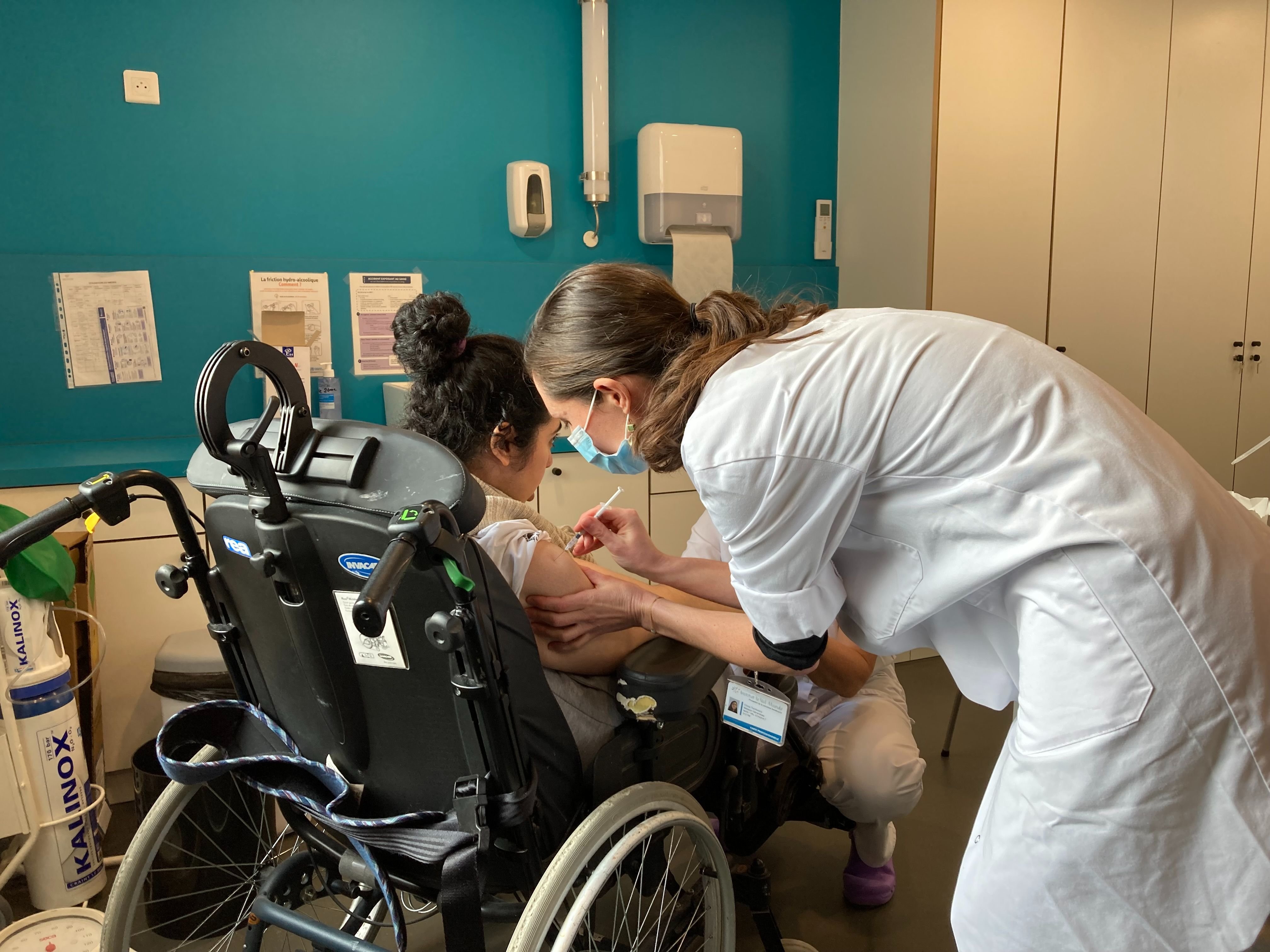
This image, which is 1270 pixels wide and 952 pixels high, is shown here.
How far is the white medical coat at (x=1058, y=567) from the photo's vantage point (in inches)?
36.0

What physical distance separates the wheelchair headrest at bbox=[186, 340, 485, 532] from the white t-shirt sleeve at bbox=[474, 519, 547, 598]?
1.27 ft

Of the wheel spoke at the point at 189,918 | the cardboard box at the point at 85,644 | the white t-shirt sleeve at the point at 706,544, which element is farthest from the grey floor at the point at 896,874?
the white t-shirt sleeve at the point at 706,544

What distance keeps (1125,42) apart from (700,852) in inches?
133

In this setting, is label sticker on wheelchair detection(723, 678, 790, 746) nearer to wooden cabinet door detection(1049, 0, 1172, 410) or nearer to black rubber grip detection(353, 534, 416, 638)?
black rubber grip detection(353, 534, 416, 638)

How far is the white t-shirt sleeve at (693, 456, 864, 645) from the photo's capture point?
963 millimetres

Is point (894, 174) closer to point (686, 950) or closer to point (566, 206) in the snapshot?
point (566, 206)

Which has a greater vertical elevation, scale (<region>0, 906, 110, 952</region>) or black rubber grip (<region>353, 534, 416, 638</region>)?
black rubber grip (<region>353, 534, 416, 638</region>)

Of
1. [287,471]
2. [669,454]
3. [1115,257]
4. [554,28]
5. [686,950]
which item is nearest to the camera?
[287,471]

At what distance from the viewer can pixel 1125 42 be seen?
129 inches

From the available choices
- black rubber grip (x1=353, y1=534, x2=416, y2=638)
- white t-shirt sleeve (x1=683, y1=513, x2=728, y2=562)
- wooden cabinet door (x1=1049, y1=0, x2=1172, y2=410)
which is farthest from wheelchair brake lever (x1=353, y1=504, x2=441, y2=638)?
wooden cabinet door (x1=1049, y1=0, x2=1172, y2=410)

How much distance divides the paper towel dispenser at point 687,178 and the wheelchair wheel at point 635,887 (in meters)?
2.27

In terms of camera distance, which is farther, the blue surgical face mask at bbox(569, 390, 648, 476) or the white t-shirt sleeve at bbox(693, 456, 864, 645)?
the blue surgical face mask at bbox(569, 390, 648, 476)

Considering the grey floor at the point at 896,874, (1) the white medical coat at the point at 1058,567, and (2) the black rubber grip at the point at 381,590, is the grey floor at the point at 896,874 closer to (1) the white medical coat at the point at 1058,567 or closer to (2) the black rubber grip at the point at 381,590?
(1) the white medical coat at the point at 1058,567

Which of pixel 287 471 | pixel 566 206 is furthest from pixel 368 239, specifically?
pixel 287 471
